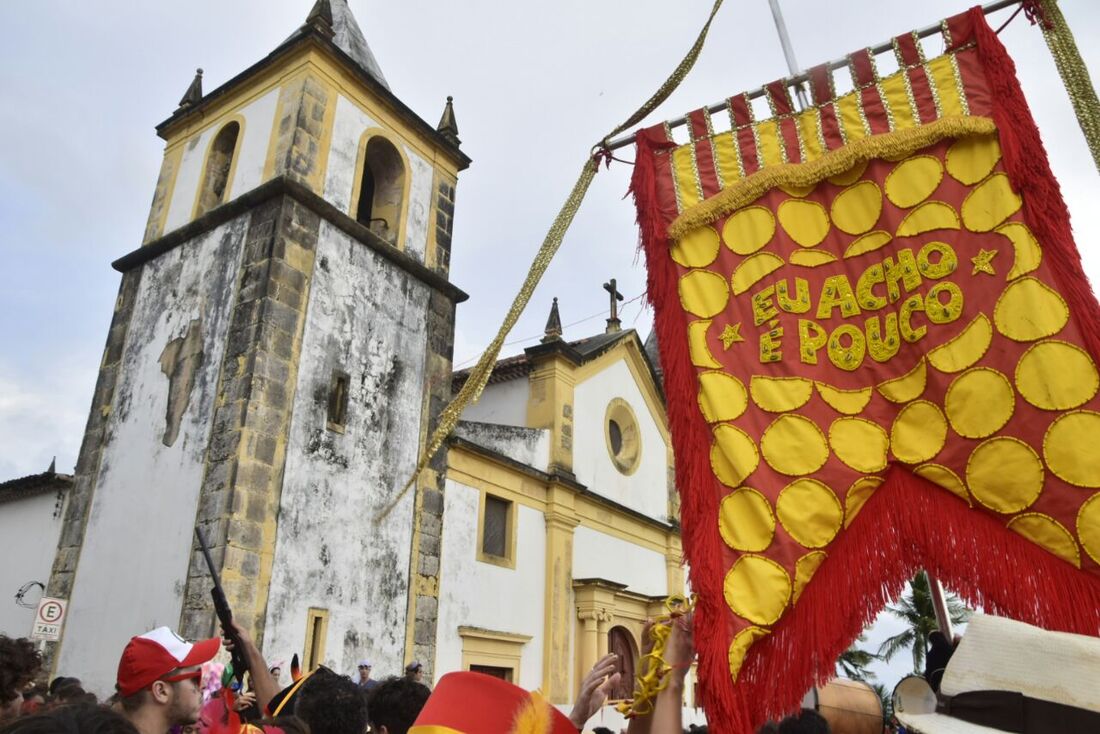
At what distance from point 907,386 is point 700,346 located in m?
0.79

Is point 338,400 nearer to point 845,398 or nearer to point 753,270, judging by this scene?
point 753,270

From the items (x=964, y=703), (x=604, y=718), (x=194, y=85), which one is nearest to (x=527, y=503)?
(x=604, y=718)

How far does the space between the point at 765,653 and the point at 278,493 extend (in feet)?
24.2

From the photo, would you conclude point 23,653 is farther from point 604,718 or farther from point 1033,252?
point 604,718

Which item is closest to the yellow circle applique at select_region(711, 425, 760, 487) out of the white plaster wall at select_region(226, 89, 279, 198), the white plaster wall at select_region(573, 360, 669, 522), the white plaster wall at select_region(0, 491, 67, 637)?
the white plaster wall at select_region(226, 89, 279, 198)

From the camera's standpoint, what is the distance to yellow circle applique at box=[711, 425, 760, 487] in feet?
9.77

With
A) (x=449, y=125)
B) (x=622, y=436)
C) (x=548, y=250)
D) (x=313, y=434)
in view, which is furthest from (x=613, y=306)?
(x=548, y=250)

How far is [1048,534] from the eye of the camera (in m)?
2.50

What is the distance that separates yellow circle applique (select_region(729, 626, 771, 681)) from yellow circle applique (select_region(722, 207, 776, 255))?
152cm

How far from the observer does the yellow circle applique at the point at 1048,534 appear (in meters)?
2.46

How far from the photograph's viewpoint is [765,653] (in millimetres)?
2715

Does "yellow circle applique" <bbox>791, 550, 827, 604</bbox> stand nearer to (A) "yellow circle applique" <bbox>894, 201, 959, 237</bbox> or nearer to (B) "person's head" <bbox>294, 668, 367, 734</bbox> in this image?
(A) "yellow circle applique" <bbox>894, 201, 959, 237</bbox>

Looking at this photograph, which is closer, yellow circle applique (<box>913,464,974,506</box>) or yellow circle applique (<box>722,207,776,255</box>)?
yellow circle applique (<box>913,464,974,506</box>)

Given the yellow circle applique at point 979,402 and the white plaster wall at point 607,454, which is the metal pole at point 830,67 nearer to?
the yellow circle applique at point 979,402
